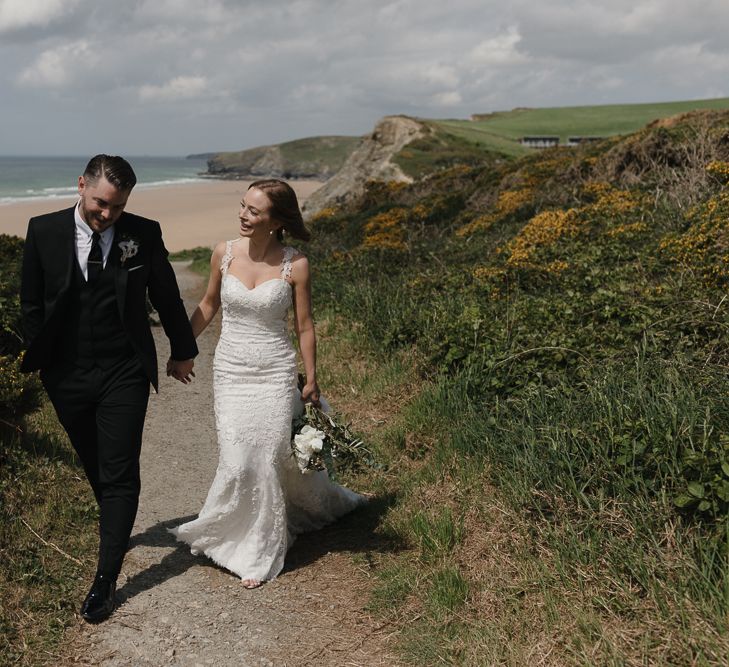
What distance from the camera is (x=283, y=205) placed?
14.9ft

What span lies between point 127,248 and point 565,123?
56.3 metres

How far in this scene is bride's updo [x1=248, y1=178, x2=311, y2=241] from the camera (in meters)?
4.50

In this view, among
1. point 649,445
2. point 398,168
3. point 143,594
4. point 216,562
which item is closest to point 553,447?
point 649,445

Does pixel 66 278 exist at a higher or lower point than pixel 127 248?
lower

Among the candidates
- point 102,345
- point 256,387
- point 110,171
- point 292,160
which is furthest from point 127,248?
point 292,160

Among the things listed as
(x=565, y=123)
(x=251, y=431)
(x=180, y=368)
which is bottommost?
(x=251, y=431)

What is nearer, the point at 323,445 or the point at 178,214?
the point at 323,445

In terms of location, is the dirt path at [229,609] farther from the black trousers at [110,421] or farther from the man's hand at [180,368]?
the man's hand at [180,368]

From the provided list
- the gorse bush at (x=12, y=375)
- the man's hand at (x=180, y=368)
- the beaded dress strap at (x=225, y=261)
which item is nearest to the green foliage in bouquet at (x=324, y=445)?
→ the man's hand at (x=180, y=368)

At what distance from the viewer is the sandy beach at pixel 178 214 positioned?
3616 centimetres

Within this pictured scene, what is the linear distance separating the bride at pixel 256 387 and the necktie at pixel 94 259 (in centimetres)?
76

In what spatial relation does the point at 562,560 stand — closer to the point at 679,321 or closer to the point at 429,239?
the point at 679,321

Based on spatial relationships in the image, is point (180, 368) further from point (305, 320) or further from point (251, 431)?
point (305, 320)

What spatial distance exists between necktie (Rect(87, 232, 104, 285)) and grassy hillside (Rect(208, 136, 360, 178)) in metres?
145
